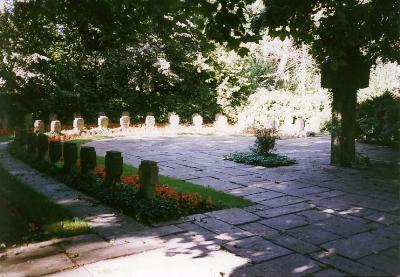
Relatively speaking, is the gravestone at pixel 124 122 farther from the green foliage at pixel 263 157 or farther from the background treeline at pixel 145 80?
A: the green foliage at pixel 263 157

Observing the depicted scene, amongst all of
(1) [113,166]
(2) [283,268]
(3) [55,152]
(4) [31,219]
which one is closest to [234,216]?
(2) [283,268]

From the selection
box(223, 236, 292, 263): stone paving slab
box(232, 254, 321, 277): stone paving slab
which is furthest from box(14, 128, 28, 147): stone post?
box(232, 254, 321, 277): stone paving slab

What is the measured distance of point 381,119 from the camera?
14.4 meters

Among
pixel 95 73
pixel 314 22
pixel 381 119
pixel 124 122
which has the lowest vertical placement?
pixel 124 122

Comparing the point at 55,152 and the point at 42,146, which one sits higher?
the point at 42,146

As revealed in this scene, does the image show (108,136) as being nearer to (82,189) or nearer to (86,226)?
(82,189)

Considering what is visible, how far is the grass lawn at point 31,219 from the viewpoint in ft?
16.8

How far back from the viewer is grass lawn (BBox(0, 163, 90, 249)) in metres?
5.12

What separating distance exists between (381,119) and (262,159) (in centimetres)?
669

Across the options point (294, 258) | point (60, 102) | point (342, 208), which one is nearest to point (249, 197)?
point (342, 208)

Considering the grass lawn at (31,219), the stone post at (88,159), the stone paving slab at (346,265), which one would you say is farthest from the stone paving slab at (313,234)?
the stone post at (88,159)

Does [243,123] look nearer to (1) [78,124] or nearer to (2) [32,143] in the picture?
(1) [78,124]

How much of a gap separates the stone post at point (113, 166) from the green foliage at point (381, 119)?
409 inches

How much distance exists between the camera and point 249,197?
6.98 meters
